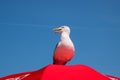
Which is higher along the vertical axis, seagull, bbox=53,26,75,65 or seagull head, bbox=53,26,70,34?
seagull head, bbox=53,26,70,34

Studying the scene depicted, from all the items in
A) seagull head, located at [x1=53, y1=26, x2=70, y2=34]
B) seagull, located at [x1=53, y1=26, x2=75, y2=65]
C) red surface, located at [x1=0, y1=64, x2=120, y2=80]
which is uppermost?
seagull head, located at [x1=53, y1=26, x2=70, y2=34]

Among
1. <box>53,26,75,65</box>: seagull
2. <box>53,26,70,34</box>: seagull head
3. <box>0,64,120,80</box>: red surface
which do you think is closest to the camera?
<box>0,64,120,80</box>: red surface

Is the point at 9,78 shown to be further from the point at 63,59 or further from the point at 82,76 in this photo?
the point at 82,76

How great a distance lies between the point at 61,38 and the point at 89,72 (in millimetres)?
2911

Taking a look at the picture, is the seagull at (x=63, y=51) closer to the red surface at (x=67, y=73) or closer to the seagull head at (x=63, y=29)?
the seagull head at (x=63, y=29)

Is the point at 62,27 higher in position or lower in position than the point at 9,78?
higher

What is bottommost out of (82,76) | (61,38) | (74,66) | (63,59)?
(82,76)

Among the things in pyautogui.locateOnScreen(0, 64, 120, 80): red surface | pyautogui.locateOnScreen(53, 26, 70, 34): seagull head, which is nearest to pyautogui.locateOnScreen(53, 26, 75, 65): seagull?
pyautogui.locateOnScreen(53, 26, 70, 34): seagull head

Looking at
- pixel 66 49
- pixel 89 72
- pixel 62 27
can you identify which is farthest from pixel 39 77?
pixel 62 27

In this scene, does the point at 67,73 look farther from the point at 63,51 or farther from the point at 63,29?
the point at 63,29

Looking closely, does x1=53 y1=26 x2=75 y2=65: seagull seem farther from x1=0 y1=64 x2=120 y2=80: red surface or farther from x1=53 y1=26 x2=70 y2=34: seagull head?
x1=0 y1=64 x2=120 y2=80: red surface

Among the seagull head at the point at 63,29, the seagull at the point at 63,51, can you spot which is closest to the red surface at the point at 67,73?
the seagull at the point at 63,51

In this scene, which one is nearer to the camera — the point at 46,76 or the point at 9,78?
the point at 46,76

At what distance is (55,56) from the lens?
13.1m
